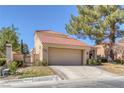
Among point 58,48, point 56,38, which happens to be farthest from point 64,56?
point 56,38

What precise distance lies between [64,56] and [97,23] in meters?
5.80

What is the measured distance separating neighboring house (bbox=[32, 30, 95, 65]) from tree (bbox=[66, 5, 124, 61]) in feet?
4.98

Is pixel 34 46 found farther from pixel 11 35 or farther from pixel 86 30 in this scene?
pixel 86 30

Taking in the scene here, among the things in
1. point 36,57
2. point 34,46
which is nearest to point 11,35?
point 34,46

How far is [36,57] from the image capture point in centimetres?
2238

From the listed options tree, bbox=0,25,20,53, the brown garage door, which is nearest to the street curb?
the brown garage door

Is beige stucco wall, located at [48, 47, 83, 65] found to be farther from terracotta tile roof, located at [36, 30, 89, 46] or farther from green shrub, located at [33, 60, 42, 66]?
green shrub, located at [33, 60, 42, 66]

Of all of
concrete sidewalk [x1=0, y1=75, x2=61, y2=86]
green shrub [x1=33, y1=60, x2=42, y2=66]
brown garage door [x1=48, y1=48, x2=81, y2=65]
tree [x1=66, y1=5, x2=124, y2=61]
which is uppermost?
tree [x1=66, y1=5, x2=124, y2=61]

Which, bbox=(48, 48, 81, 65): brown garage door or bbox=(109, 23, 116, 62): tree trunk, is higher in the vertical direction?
bbox=(109, 23, 116, 62): tree trunk

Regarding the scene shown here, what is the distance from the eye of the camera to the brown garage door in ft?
74.9

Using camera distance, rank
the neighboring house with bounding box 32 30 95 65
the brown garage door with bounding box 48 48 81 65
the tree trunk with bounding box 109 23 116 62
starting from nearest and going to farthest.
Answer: the neighboring house with bounding box 32 30 95 65
the brown garage door with bounding box 48 48 81 65
the tree trunk with bounding box 109 23 116 62

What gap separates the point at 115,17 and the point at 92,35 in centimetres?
334

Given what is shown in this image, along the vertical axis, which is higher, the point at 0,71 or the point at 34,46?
the point at 34,46

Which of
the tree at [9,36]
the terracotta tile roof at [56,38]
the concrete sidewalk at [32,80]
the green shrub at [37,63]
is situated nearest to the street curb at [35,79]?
the concrete sidewalk at [32,80]
